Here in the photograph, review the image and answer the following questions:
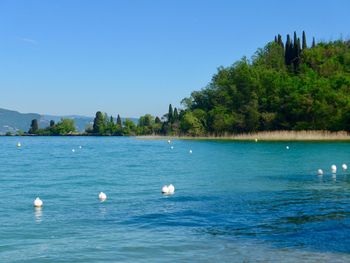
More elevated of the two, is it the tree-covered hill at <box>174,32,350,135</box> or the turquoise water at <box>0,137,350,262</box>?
the tree-covered hill at <box>174,32,350,135</box>

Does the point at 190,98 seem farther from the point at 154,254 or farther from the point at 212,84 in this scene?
the point at 154,254

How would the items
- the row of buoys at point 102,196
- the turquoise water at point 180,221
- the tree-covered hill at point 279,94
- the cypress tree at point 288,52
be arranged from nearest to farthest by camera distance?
the turquoise water at point 180,221
the row of buoys at point 102,196
the tree-covered hill at point 279,94
the cypress tree at point 288,52

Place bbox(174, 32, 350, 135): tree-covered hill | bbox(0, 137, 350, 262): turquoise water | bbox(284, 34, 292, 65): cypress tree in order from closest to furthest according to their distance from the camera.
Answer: bbox(0, 137, 350, 262): turquoise water < bbox(174, 32, 350, 135): tree-covered hill < bbox(284, 34, 292, 65): cypress tree

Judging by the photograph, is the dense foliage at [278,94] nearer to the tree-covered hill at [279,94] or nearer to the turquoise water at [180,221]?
the tree-covered hill at [279,94]

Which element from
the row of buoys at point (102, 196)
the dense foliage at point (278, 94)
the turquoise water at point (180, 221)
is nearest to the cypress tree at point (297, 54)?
the dense foliage at point (278, 94)

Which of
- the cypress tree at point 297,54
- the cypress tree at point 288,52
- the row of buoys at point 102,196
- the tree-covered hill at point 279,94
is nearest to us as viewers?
the row of buoys at point 102,196

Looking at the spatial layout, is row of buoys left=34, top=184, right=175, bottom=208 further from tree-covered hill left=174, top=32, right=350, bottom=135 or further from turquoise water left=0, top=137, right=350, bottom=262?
tree-covered hill left=174, top=32, right=350, bottom=135

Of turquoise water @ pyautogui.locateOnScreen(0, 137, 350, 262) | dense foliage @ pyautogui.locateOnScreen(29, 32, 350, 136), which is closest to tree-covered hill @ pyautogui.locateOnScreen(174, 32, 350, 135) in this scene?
dense foliage @ pyautogui.locateOnScreen(29, 32, 350, 136)

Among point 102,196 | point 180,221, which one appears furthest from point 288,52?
point 180,221

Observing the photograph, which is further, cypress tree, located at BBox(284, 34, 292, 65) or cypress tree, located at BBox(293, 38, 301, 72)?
cypress tree, located at BBox(284, 34, 292, 65)

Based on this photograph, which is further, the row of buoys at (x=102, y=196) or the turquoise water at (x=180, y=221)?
the row of buoys at (x=102, y=196)

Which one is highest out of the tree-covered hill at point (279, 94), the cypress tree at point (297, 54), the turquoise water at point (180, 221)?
the cypress tree at point (297, 54)

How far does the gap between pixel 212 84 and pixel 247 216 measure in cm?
14065

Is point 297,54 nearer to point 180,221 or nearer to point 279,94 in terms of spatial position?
point 279,94
